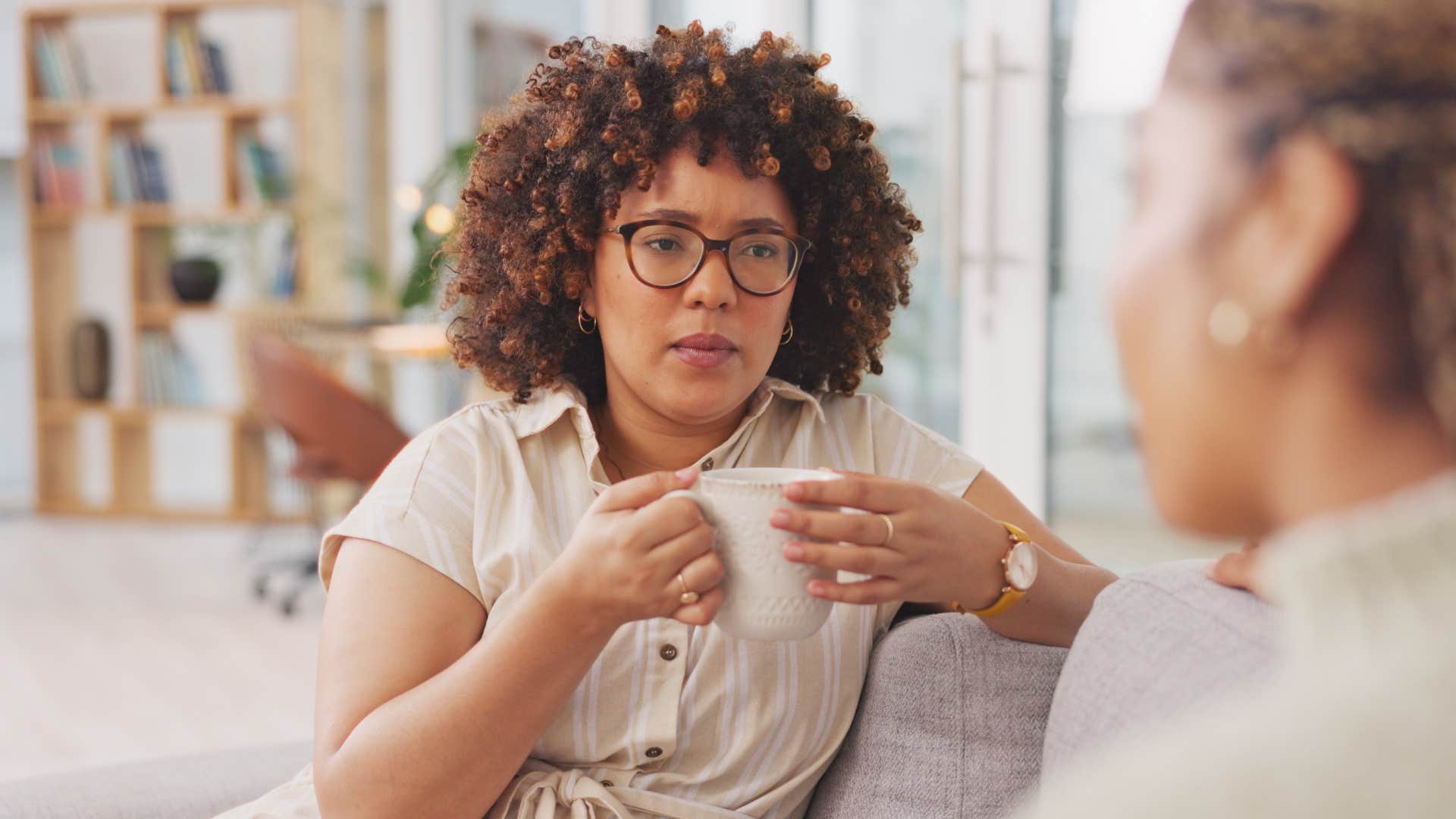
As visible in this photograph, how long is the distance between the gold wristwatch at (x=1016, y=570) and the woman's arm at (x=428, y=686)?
32cm

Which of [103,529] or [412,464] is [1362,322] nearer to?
[412,464]

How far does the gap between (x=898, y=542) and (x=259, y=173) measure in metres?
5.76

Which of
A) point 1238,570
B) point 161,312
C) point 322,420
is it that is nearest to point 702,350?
point 1238,570

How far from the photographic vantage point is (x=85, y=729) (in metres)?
3.42

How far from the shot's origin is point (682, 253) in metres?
1.27

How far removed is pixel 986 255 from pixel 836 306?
1973mm

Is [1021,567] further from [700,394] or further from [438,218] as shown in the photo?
[438,218]

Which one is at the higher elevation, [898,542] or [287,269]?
[287,269]

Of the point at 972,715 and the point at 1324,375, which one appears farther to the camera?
the point at 972,715

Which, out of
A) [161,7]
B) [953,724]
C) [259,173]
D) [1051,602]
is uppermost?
[161,7]

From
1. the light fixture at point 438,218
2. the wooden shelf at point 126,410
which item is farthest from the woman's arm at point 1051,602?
the wooden shelf at point 126,410

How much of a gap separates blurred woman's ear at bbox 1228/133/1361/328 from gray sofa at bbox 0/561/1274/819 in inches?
14.5

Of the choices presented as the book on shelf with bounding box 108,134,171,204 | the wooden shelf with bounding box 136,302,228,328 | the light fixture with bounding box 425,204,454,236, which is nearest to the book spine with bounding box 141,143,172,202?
the book on shelf with bounding box 108,134,171,204

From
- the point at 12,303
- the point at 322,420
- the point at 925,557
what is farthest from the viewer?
the point at 12,303
